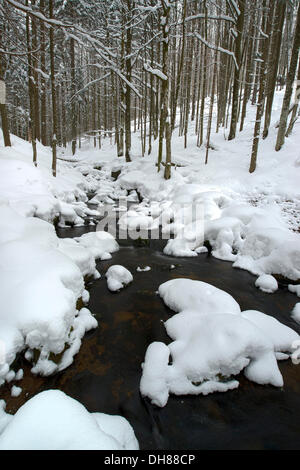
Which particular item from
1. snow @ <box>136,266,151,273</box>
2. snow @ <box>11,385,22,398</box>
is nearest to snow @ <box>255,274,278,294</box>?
snow @ <box>136,266,151,273</box>

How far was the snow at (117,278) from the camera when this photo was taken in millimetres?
5176

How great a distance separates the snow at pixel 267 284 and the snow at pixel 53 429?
4054 mm

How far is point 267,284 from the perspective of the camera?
525 cm

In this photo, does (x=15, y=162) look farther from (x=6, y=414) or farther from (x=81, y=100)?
(x=81, y=100)

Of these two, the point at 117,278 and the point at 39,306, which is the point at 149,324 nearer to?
the point at 117,278

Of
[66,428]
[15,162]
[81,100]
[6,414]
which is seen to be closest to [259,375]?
[66,428]

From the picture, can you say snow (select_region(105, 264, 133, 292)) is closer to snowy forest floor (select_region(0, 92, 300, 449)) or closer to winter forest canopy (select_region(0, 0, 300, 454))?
winter forest canopy (select_region(0, 0, 300, 454))

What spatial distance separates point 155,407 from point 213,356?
92cm

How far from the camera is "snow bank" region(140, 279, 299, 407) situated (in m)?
2.99

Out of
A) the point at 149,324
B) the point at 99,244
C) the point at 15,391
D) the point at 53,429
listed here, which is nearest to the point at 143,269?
the point at 99,244

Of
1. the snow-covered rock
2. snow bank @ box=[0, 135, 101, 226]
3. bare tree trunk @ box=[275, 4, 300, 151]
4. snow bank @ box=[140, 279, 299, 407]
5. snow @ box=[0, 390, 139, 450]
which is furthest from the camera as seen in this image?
bare tree trunk @ box=[275, 4, 300, 151]

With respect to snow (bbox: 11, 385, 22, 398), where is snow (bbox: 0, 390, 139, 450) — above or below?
above

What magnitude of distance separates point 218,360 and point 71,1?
21.5 metres

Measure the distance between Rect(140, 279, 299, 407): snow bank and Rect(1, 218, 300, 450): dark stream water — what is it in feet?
0.37
